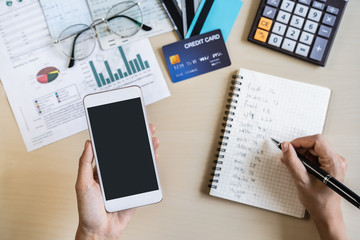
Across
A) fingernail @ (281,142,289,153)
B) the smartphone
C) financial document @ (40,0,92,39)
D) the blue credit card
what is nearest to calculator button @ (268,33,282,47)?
the blue credit card

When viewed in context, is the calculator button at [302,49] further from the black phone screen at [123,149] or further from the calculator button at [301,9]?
the black phone screen at [123,149]

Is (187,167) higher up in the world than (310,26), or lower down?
lower down

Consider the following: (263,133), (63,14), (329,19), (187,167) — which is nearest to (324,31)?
(329,19)

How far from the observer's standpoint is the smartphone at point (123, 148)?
670 millimetres

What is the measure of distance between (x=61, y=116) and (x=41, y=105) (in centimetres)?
6

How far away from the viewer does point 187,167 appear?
2.51 feet

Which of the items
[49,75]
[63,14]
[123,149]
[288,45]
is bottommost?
[123,149]

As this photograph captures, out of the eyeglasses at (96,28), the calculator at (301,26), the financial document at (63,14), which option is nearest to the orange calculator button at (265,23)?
the calculator at (301,26)

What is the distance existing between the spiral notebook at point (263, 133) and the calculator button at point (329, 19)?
156 mm

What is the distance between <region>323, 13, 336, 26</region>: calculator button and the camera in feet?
2.42

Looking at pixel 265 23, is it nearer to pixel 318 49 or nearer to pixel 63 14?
pixel 318 49

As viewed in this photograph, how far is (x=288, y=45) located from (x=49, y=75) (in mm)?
597

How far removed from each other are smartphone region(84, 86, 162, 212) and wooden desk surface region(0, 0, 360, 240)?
0.09m

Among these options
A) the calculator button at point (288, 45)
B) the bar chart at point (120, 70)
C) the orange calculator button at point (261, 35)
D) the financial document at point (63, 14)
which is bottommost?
the calculator button at point (288, 45)
